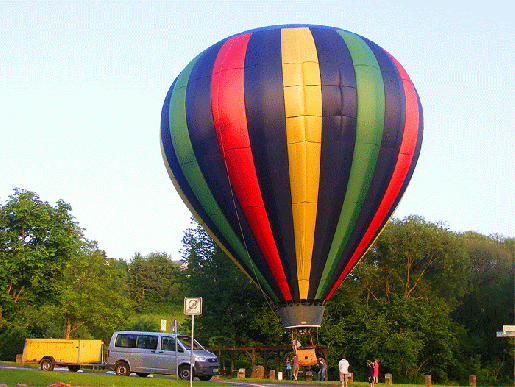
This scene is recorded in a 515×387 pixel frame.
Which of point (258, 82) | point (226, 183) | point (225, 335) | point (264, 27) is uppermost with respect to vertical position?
point (264, 27)

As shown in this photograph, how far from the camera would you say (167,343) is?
2625 cm

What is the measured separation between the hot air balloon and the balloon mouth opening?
0.13ft

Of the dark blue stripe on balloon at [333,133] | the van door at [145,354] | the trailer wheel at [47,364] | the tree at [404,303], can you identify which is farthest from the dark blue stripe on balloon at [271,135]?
the tree at [404,303]

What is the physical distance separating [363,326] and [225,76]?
28.0 m

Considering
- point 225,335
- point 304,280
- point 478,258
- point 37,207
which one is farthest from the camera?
point 478,258

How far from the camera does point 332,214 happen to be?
2484cm

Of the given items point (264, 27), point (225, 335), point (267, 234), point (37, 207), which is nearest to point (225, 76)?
point (264, 27)

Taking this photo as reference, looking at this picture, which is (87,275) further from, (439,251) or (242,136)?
(242,136)

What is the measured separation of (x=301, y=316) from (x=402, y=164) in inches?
272

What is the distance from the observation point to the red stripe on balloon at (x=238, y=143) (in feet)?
78.7

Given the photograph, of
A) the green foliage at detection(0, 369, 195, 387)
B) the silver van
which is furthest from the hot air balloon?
the green foliage at detection(0, 369, 195, 387)

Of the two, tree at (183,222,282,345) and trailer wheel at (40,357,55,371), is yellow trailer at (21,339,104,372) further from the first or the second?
tree at (183,222,282,345)

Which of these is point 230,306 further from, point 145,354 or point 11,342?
point 145,354

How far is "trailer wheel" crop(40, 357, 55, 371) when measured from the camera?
29516mm
